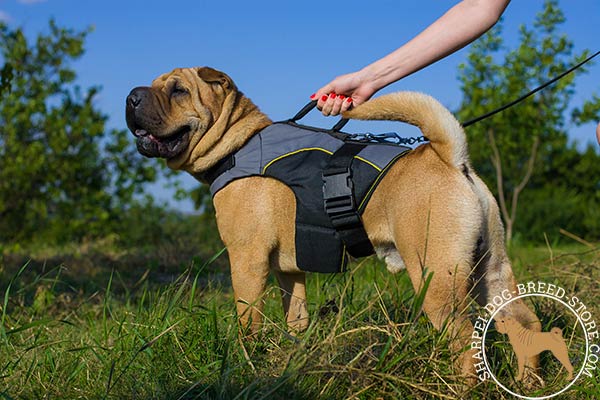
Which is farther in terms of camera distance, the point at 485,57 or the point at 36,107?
the point at 485,57

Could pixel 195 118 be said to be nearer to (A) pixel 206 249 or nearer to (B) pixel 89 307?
(B) pixel 89 307

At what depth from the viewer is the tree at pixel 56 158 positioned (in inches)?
409

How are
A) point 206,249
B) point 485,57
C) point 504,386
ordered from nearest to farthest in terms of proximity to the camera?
point 504,386 < point 206,249 < point 485,57

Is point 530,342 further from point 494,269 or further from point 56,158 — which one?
point 56,158

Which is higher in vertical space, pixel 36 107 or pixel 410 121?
pixel 36 107

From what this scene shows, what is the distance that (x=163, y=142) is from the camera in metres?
3.92

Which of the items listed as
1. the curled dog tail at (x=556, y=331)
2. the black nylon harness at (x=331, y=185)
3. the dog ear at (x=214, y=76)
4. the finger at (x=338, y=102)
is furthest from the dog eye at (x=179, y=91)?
the curled dog tail at (x=556, y=331)

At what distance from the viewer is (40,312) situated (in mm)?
5000

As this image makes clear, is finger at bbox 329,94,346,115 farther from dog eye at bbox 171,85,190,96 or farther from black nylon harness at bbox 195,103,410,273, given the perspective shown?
dog eye at bbox 171,85,190,96

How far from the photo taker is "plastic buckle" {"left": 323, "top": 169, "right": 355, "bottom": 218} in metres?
3.41

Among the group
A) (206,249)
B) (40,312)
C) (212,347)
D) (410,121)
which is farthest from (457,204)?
(206,249)

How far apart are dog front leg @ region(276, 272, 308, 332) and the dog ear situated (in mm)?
1162

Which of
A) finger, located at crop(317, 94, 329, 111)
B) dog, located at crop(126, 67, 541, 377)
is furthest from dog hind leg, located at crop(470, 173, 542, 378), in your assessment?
finger, located at crop(317, 94, 329, 111)

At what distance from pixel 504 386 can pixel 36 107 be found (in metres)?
9.23
